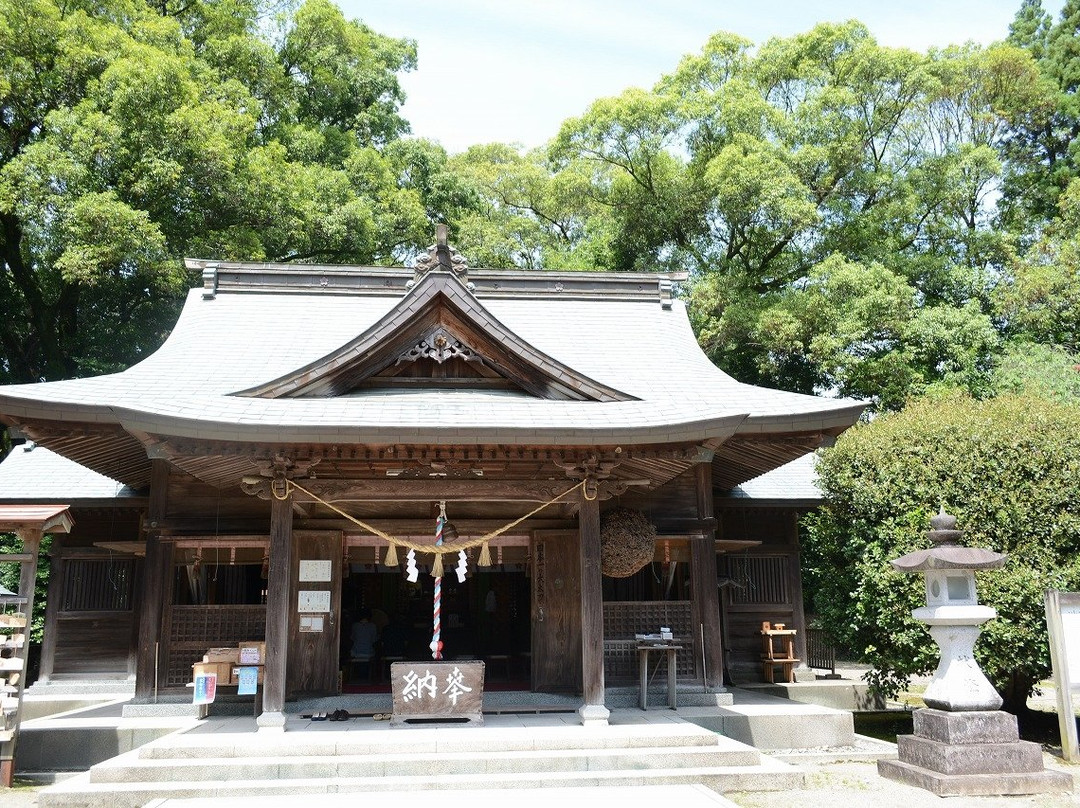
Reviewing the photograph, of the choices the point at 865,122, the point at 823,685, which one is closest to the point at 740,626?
the point at 823,685

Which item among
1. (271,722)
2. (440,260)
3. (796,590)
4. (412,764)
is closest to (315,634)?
(271,722)

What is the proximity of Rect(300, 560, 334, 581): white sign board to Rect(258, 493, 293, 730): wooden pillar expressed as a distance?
75.3 inches

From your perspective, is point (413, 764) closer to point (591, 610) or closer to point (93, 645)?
point (591, 610)

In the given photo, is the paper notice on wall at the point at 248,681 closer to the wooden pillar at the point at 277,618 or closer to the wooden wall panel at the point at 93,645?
the wooden pillar at the point at 277,618

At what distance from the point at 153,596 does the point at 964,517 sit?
1191 cm

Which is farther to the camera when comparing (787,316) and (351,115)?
(351,115)

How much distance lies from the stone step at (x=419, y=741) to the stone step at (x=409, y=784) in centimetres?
40

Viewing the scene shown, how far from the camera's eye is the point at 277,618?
1025 centimetres

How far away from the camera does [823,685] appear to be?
14633 mm

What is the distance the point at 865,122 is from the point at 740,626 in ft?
66.7

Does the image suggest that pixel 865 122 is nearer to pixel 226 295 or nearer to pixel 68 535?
pixel 226 295

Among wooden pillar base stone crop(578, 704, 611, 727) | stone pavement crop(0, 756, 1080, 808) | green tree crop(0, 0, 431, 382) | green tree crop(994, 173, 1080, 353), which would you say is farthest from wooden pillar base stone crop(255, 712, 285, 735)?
green tree crop(994, 173, 1080, 353)

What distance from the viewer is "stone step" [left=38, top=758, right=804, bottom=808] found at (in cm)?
865

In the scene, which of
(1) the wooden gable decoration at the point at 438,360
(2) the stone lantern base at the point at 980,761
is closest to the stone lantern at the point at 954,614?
(2) the stone lantern base at the point at 980,761
